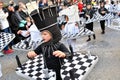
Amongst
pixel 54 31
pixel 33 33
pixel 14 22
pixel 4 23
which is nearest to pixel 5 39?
pixel 33 33

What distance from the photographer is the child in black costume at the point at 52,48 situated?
2.04m

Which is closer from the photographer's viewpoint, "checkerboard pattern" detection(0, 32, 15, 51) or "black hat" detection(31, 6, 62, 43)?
"black hat" detection(31, 6, 62, 43)

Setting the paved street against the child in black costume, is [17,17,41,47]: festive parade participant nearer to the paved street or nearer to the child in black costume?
the paved street

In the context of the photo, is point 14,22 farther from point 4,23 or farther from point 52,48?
point 52,48

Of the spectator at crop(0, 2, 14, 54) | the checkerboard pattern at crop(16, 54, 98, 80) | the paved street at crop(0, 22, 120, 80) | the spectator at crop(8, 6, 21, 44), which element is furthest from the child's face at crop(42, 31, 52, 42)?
the spectator at crop(8, 6, 21, 44)

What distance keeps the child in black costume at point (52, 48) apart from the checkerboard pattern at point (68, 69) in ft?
1.73

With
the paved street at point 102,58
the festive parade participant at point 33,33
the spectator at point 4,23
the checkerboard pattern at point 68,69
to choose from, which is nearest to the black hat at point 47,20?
the checkerboard pattern at point 68,69

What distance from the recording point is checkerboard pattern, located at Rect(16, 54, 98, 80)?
2895mm

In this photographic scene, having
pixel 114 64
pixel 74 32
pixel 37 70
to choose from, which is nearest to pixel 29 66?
pixel 37 70

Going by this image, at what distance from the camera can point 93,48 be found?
14.0 ft

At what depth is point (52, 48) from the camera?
2174mm

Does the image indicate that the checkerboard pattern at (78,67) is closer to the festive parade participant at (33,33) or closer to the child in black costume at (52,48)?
the child in black costume at (52,48)

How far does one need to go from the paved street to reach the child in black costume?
1.02 metres

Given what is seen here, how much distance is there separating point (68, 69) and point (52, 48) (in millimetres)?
992
